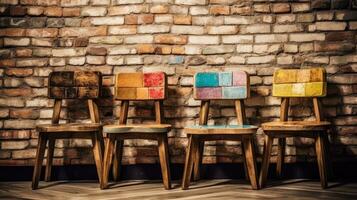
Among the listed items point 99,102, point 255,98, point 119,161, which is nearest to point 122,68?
point 99,102

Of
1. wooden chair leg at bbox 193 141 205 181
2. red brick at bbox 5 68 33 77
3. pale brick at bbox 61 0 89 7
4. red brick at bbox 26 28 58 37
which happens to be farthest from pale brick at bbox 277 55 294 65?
red brick at bbox 5 68 33 77

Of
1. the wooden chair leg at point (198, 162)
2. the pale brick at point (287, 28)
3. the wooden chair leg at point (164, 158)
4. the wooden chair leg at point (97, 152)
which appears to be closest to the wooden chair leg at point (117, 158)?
the wooden chair leg at point (97, 152)

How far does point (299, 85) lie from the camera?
2908 millimetres

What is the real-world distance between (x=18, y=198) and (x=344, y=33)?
269 cm

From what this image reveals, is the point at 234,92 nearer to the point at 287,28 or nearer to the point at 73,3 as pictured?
the point at 287,28

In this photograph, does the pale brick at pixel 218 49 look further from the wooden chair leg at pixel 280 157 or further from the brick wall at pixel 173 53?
the wooden chair leg at pixel 280 157

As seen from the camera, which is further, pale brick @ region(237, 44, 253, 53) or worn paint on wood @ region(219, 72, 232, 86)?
pale brick @ region(237, 44, 253, 53)

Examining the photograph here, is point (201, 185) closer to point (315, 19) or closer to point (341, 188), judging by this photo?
point (341, 188)

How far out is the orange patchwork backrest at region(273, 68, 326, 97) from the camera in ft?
9.31

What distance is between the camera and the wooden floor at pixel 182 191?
94.7 inches

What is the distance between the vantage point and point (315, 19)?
311cm

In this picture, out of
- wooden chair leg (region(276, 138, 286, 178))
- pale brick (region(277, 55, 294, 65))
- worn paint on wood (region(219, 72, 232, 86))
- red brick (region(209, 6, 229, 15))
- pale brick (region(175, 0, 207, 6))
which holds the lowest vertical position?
wooden chair leg (region(276, 138, 286, 178))

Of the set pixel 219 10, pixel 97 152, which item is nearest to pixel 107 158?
pixel 97 152

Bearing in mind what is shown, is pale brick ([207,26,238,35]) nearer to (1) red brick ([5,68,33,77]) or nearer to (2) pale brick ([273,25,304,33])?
(2) pale brick ([273,25,304,33])
